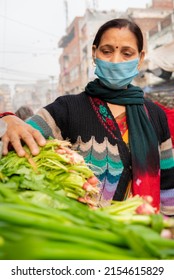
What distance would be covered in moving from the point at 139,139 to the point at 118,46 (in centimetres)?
55

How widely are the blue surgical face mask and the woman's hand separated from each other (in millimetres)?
758

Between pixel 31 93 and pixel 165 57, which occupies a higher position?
pixel 165 57

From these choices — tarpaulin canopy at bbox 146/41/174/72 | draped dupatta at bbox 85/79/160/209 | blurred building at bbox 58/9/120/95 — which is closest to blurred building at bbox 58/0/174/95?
blurred building at bbox 58/9/120/95

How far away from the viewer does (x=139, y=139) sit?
2.11m

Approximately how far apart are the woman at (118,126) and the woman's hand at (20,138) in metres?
0.29

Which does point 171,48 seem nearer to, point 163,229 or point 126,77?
point 126,77

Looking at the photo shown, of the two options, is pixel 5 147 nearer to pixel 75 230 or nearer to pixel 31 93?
pixel 75 230

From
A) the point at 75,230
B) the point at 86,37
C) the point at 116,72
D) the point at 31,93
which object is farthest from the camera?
the point at 31,93

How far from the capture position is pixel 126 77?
2301 millimetres

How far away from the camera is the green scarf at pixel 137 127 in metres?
2.09

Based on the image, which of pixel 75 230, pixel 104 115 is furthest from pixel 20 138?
pixel 75 230

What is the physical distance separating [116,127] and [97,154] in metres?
0.20

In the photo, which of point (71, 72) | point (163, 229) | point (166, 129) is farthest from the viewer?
point (71, 72)
